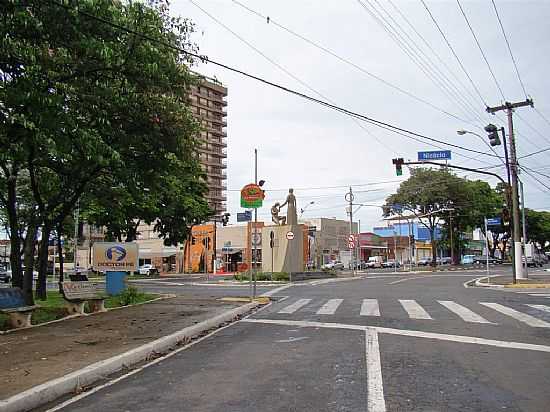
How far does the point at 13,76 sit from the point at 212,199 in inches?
4333

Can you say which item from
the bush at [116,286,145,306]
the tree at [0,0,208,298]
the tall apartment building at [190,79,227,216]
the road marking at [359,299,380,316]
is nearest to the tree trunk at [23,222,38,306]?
the tree at [0,0,208,298]

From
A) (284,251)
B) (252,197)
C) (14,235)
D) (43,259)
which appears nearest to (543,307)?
(252,197)

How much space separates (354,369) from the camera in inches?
320

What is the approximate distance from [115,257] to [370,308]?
1073cm

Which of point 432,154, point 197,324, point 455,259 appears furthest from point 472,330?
point 455,259

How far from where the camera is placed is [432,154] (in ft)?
84.9

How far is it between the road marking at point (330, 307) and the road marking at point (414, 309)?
84.4 inches

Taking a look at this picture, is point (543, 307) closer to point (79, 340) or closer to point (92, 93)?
point (79, 340)

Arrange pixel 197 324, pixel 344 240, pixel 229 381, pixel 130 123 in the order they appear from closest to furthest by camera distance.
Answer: pixel 229 381 < pixel 197 324 < pixel 130 123 < pixel 344 240

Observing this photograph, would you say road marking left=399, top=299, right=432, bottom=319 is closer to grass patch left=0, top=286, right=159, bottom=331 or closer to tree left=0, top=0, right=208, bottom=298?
tree left=0, top=0, right=208, bottom=298

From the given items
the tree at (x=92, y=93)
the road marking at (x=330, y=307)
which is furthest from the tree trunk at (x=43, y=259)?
the road marking at (x=330, y=307)

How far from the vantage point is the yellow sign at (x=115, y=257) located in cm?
2239

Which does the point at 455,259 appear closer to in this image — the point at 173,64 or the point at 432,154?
the point at 432,154

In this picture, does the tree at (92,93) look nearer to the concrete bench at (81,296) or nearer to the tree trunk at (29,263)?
the tree trunk at (29,263)
